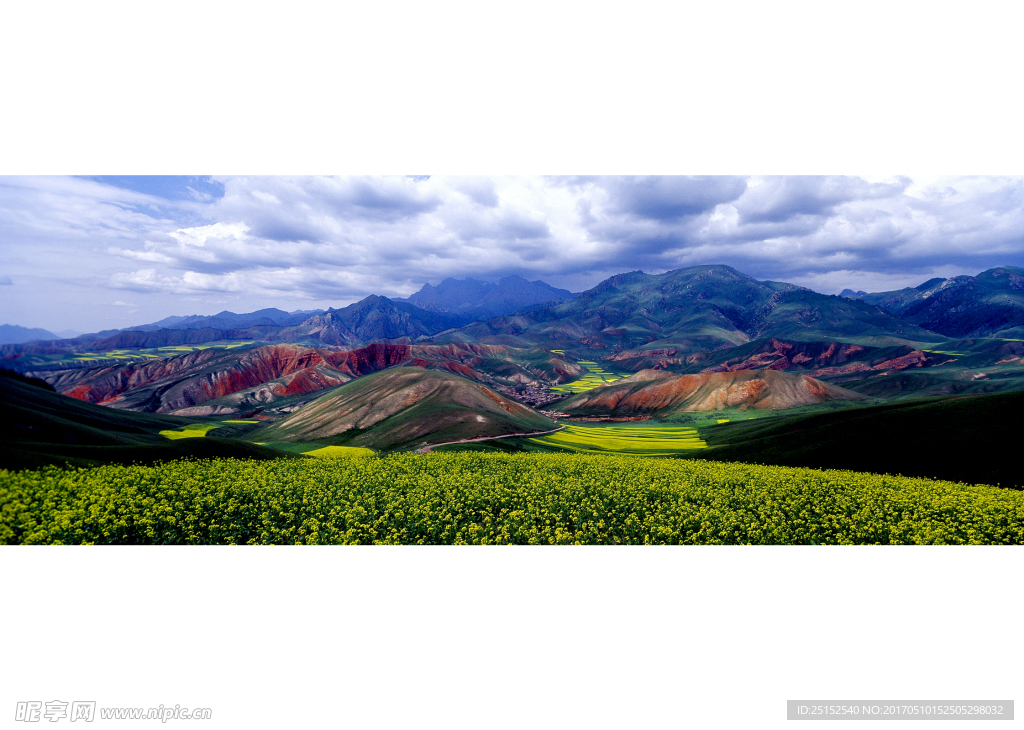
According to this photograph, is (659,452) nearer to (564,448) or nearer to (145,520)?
(564,448)

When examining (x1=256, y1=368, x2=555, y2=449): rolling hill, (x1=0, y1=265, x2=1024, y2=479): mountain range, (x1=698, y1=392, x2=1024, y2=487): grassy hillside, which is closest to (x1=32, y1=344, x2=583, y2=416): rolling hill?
(x1=0, y1=265, x2=1024, y2=479): mountain range

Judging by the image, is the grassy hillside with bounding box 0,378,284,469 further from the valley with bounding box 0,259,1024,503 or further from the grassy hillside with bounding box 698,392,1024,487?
the grassy hillside with bounding box 698,392,1024,487

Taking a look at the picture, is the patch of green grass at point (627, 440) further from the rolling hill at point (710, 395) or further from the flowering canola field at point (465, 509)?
the flowering canola field at point (465, 509)

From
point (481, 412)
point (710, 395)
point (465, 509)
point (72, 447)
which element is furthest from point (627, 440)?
point (72, 447)

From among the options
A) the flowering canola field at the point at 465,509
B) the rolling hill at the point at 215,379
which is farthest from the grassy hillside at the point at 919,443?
the rolling hill at the point at 215,379

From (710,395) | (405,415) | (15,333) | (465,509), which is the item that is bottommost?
(405,415)

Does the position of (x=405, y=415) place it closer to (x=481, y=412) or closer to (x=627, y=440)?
(x=481, y=412)

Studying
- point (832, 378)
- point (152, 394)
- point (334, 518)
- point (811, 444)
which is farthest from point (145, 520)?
point (832, 378)
